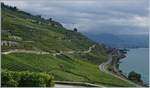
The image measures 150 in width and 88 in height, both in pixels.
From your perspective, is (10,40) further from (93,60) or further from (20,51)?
(93,60)

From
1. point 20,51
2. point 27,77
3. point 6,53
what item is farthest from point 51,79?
point 20,51

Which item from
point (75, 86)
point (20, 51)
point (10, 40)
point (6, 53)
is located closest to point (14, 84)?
point (75, 86)

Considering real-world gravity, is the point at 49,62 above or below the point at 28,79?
below

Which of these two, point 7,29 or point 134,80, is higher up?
point 7,29

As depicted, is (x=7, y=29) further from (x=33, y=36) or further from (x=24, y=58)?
(x=24, y=58)

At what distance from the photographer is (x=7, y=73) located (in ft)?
102

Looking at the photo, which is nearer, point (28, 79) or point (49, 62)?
point (28, 79)

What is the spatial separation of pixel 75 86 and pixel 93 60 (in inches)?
4586

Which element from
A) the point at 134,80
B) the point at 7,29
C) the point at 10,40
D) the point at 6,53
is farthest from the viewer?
the point at 7,29

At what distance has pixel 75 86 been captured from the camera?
34438mm

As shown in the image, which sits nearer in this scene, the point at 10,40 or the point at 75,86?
the point at 75,86

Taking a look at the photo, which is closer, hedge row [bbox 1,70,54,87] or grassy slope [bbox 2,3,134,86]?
hedge row [bbox 1,70,54,87]

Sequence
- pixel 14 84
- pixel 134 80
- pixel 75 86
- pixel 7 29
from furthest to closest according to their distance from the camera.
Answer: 1. pixel 7 29
2. pixel 134 80
3. pixel 75 86
4. pixel 14 84

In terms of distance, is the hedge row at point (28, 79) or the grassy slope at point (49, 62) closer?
the hedge row at point (28, 79)
